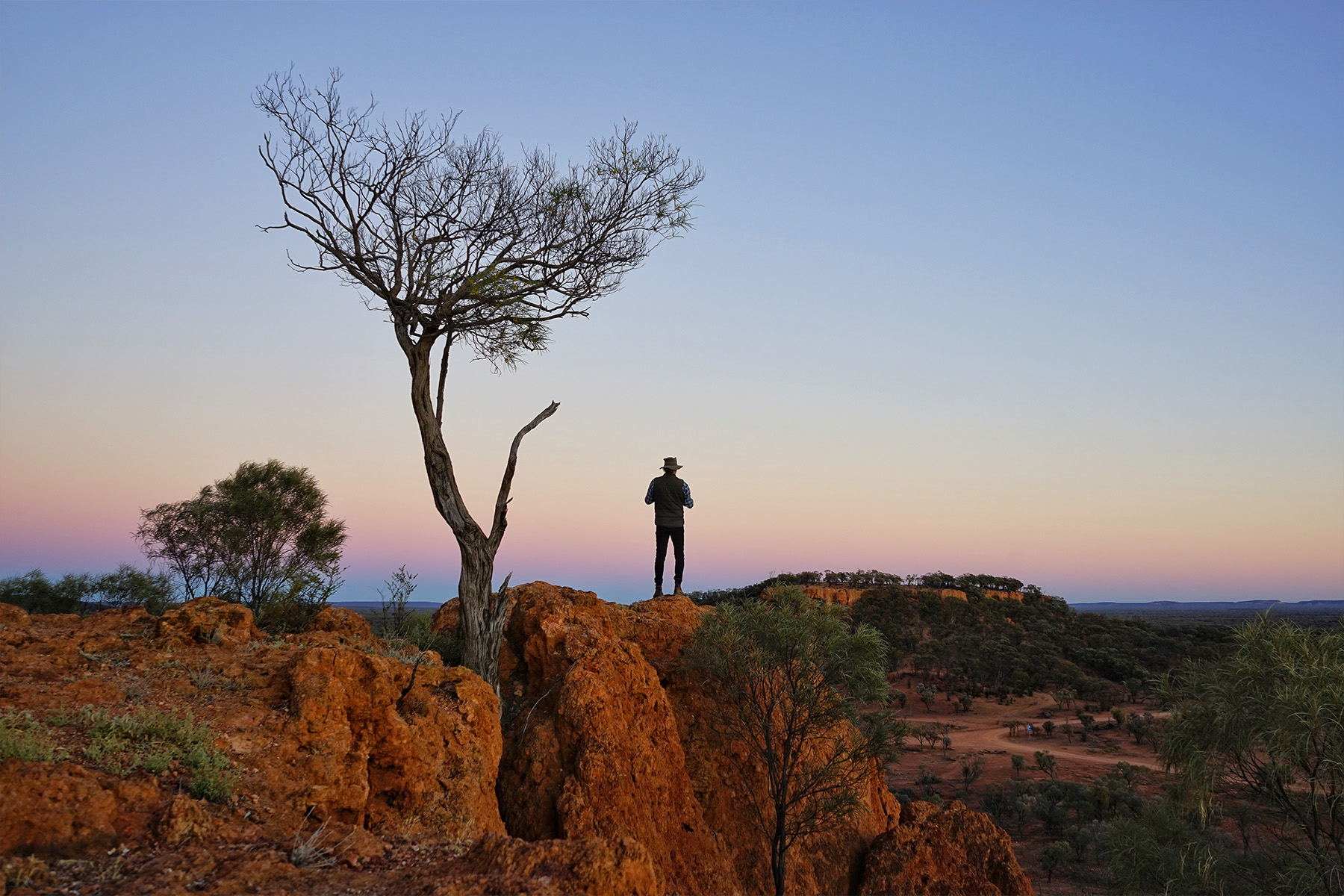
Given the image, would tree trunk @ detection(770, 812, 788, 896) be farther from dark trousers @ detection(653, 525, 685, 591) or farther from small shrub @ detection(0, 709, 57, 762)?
small shrub @ detection(0, 709, 57, 762)

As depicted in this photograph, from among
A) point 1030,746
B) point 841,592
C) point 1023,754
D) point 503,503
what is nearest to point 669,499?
point 503,503

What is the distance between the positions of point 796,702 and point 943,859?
2731 millimetres

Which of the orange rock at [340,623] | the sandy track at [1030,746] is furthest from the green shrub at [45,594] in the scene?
the sandy track at [1030,746]

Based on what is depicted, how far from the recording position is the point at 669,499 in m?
13.1

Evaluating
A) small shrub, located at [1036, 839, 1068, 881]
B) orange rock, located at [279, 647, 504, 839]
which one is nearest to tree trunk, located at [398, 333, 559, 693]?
orange rock, located at [279, 647, 504, 839]

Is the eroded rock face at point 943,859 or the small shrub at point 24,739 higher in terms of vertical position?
the small shrub at point 24,739

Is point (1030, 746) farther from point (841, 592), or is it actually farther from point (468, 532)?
point (468, 532)

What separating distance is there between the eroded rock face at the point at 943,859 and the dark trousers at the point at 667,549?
17.0 feet

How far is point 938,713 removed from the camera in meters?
34.1

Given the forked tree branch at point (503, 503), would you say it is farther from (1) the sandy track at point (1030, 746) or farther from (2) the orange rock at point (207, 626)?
(1) the sandy track at point (1030, 746)

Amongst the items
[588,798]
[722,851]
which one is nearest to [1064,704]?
[722,851]

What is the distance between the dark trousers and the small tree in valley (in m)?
1.88

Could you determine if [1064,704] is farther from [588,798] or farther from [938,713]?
[588,798]

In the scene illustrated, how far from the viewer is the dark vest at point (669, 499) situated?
13148 mm
